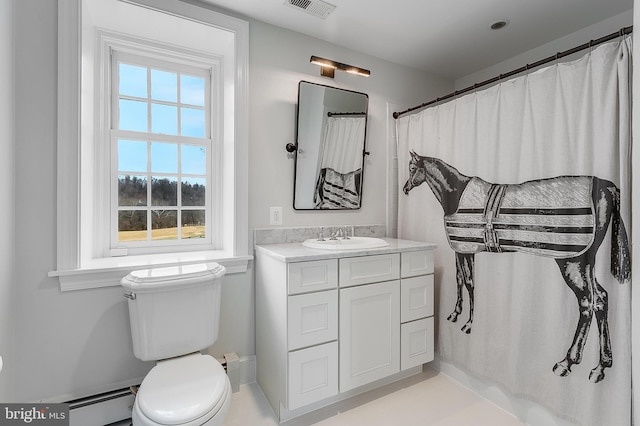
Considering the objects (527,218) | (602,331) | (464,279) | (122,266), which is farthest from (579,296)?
(122,266)

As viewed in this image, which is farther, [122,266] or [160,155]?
[160,155]

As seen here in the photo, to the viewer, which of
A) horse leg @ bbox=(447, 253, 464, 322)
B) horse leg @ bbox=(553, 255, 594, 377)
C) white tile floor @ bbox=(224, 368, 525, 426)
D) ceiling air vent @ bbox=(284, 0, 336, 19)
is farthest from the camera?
horse leg @ bbox=(447, 253, 464, 322)

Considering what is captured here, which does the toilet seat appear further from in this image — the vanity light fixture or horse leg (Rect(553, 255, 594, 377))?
the vanity light fixture

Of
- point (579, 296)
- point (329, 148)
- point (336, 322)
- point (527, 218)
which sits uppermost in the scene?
point (329, 148)

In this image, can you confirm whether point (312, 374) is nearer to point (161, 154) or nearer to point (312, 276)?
point (312, 276)

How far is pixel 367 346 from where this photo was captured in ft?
5.89

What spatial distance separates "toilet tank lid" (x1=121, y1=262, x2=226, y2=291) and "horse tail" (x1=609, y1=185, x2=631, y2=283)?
194 cm

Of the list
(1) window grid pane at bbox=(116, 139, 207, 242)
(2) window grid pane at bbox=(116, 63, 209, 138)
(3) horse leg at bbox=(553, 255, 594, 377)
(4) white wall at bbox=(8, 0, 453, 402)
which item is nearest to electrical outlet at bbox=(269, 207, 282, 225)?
(4) white wall at bbox=(8, 0, 453, 402)

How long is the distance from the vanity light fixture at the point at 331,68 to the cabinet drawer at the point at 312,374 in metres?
1.83

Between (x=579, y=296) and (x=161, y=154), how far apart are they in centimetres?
259

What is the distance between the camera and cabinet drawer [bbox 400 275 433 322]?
1940 millimetres

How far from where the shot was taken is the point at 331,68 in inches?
86.7

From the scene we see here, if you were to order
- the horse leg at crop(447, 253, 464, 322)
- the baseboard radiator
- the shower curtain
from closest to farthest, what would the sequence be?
the baseboard radiator < the horse leg at crop(447, 253, 464, 322) < the shower curtain

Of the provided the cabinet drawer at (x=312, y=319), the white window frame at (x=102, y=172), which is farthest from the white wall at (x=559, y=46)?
the cabinet drawer at (x=312, y=319)
